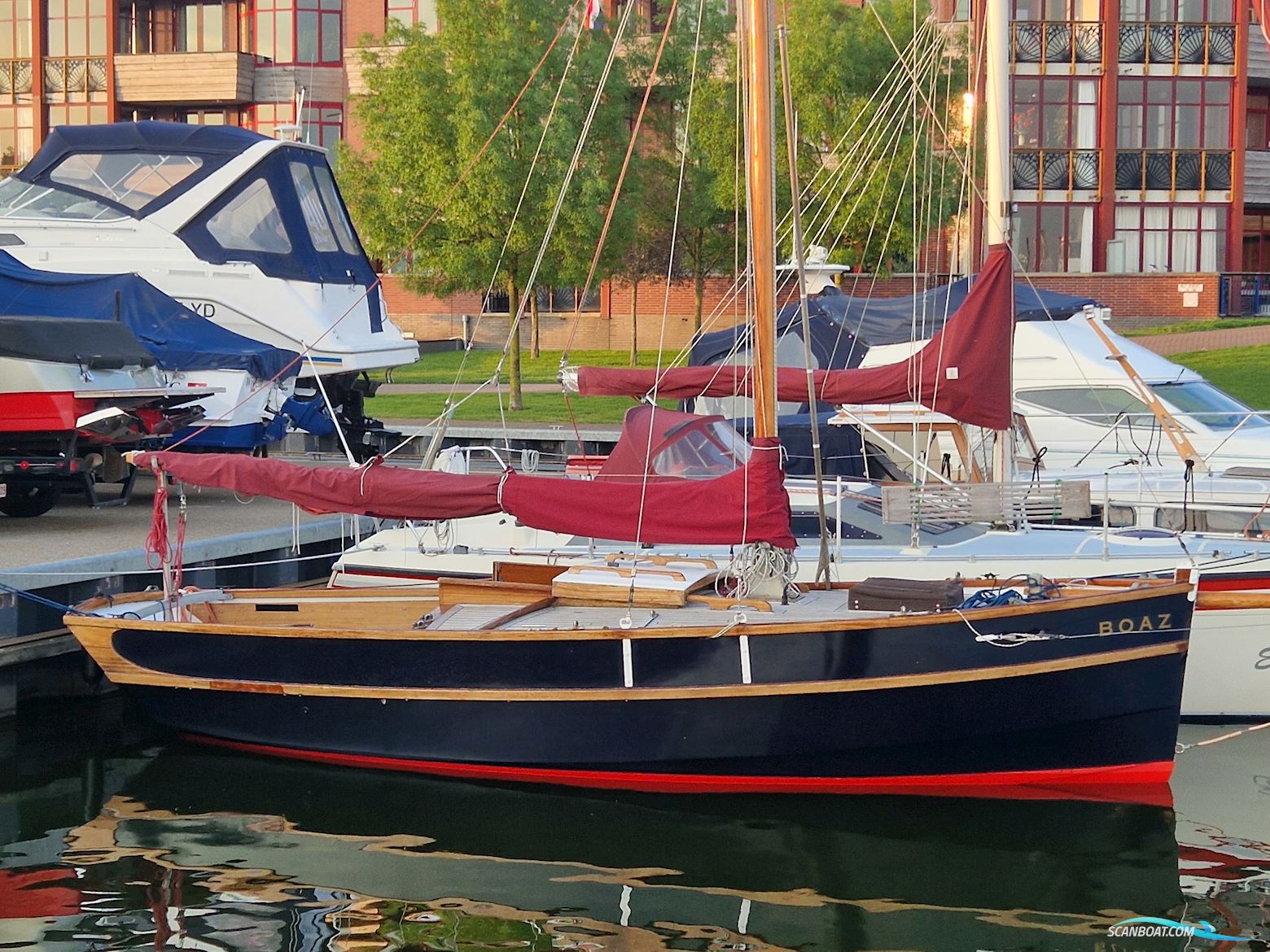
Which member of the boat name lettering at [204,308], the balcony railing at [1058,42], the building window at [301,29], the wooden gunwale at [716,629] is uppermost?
the building window at [301,29]

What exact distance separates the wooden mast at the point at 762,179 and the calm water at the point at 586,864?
9.84 ft

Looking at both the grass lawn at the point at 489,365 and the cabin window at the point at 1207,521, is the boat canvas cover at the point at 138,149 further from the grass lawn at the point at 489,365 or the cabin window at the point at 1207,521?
the cabin window at the point at 1207,521

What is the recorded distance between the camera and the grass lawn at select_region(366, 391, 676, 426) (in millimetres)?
28484

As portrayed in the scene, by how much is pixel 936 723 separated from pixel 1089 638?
1.19m

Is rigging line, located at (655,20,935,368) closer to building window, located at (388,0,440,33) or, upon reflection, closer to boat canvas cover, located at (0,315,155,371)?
boat canvas cover, located at (0,315,155,371)

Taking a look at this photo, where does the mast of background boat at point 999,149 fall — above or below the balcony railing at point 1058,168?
below

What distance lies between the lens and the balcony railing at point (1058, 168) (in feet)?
143

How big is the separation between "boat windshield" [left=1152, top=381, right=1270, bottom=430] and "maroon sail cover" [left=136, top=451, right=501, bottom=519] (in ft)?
33.9

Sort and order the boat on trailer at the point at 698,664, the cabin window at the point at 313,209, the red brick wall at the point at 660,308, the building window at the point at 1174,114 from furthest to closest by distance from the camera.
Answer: the building window at the point at 1174,114 → the red brick wall at the point at 660,308 → the cabin window at the point at 313,209 → the boat on trailer at the point at 698,664

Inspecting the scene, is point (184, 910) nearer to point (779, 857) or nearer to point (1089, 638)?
point (779, 857)

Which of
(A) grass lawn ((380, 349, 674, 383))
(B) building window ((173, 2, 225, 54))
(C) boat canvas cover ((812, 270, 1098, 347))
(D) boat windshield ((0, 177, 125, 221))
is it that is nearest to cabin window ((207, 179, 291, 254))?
(D) boat windshield ((0, 177, 125, 221))

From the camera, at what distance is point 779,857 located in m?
10.6

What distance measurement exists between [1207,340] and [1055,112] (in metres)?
8.18

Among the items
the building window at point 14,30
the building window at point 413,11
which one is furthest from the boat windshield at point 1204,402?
the building window at point 14,30
